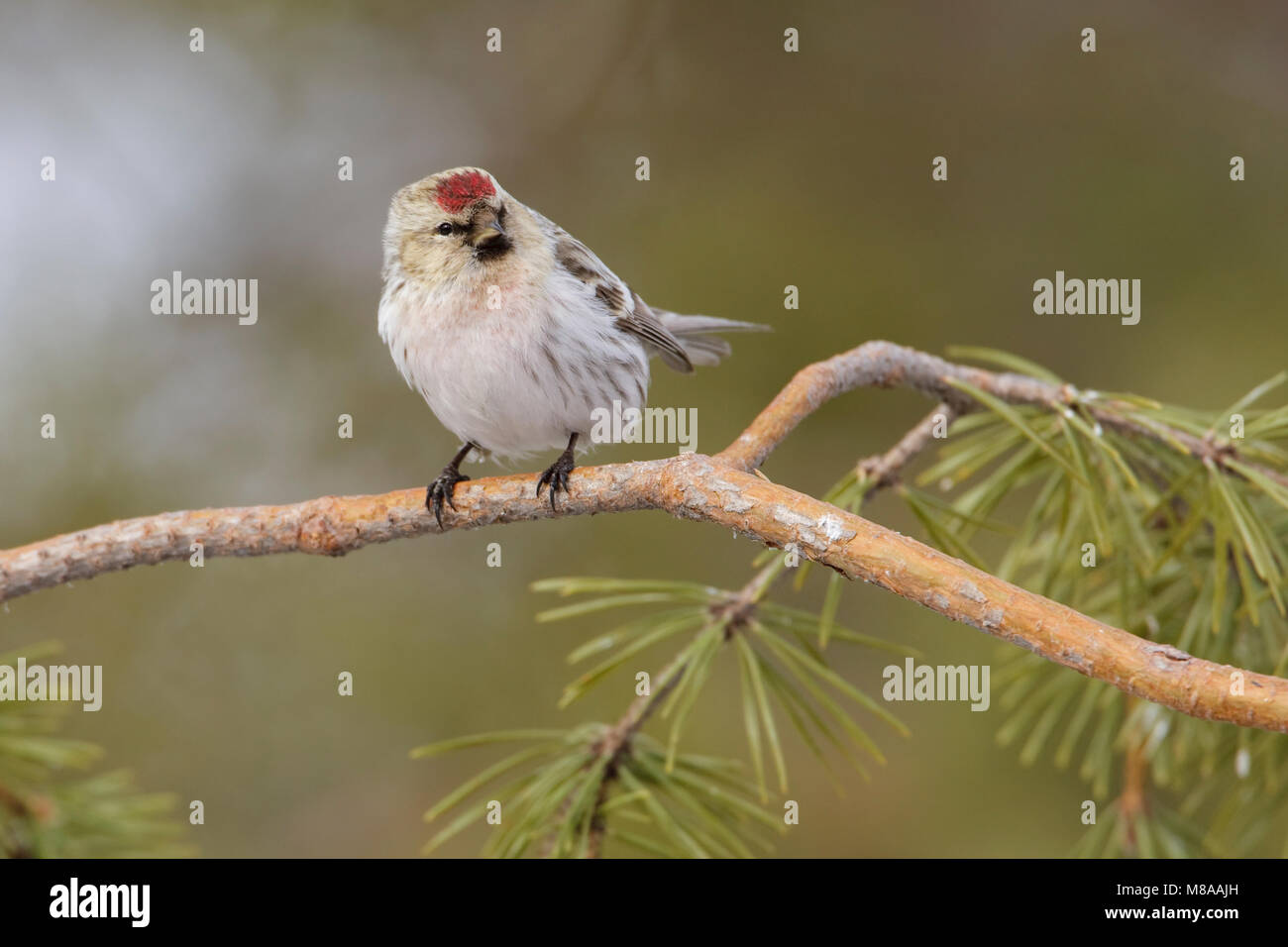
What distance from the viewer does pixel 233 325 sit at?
2885mm

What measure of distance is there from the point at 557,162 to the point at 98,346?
47.9 inches

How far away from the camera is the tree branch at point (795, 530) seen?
844mm

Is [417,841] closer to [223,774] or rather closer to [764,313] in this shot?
[223,774]

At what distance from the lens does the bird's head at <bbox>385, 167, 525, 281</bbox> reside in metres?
1.70

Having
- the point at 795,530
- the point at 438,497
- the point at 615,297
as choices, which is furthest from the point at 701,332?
the point at 795,530

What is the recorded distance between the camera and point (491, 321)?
166cm

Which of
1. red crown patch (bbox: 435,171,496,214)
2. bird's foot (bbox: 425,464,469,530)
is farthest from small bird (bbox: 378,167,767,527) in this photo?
bird's foot (bbox: 425,464,469,530)

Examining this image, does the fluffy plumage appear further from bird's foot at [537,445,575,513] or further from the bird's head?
bird's foot at [537,445,575,513]

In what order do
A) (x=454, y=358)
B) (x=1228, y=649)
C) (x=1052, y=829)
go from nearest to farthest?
(x=1228, y=649), (x=454, y=358), (x=1052, y=829)

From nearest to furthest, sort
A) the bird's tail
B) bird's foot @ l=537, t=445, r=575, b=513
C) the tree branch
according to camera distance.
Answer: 1. the tree branch
2. bird's foot @ l=537, t=445, r=575, b=513
3. the bird's tail

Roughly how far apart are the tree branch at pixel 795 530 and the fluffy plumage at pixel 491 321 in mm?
403

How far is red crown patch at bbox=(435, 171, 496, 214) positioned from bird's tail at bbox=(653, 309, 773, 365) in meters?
0.52

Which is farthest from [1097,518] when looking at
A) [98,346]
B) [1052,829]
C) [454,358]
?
[98,346]

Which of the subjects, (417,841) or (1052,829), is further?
(417,841)
